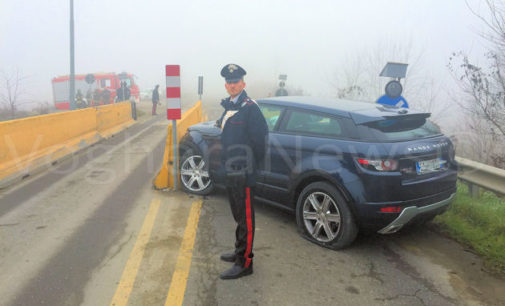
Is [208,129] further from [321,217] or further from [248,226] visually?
[248,226]

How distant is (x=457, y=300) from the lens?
3.25 meters

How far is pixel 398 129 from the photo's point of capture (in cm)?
413

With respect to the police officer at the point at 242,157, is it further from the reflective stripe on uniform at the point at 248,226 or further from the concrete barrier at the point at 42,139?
the concrete barrier at the point at 42,139

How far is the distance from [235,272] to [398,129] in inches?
87.8

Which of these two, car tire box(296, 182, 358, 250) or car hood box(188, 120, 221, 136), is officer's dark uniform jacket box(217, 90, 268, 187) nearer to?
car tire box(296, 182, 358, 250)

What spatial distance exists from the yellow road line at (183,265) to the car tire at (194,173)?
2.45 ft

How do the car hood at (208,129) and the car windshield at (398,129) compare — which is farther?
the car hood at (208,129)

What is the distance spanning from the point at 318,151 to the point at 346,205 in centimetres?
67

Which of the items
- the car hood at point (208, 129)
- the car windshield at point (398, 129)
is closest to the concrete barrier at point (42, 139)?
the car hood at point (208, 129)

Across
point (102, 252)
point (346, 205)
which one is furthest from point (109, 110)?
point (346, 205)

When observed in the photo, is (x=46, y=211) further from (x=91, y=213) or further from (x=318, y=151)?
(x=318, y=151)

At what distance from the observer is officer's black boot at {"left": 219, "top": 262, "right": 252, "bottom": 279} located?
11.6 ft

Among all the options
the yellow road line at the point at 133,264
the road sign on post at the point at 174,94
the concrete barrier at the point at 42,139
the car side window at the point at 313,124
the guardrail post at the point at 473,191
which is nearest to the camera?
the yellow road line at the point at 133,264

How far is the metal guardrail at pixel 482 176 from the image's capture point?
4.80 meters
